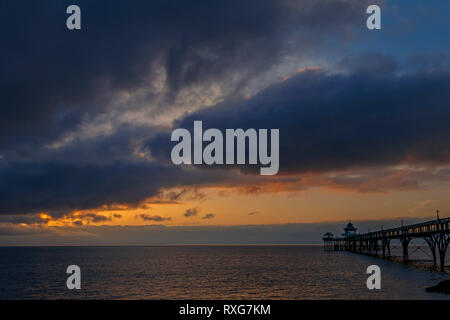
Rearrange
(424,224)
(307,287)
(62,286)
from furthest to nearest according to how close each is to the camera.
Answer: (424,224), (62,286), (307,287)

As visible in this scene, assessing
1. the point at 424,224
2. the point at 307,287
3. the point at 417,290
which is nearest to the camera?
the point at 417,290
